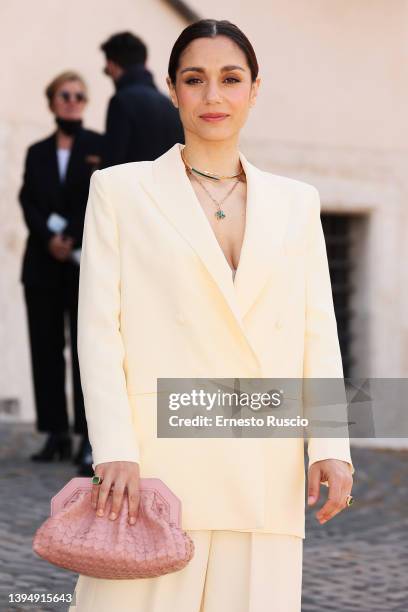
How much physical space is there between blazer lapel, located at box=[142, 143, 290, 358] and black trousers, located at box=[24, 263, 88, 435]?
443 cm

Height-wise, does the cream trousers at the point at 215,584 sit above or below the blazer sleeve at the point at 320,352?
below

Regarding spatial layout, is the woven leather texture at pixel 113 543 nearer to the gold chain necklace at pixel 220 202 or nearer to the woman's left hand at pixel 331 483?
the woman's left hand at pixel 331 483

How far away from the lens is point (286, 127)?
1247cm

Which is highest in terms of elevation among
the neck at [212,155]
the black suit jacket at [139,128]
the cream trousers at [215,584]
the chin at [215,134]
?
the chin at [215,134]

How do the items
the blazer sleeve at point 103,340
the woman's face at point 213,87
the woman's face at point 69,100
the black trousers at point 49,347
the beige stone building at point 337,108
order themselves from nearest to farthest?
the blazer sleeve at point 103,340 → the woman's face at point 213,87 → the black trousers at point 49,347 → the woman's face at point 69,100 → the beige stone building at point 337,108

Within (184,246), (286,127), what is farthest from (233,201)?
(286,127)

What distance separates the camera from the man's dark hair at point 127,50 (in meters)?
6.93

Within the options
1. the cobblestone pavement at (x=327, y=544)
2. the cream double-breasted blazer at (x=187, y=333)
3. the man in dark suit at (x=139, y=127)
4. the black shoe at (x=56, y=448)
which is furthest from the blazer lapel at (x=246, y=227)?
the black shoe at (x=56, y=448)

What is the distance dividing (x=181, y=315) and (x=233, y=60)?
0.59 m

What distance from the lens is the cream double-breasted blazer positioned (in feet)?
9.95

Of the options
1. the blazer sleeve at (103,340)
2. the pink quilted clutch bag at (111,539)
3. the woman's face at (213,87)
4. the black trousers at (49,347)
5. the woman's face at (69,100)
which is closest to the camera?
the pink quilted clutch bag at (111,539)

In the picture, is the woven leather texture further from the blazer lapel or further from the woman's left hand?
the blazer lapel

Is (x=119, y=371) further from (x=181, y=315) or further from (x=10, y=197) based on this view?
(x=10, y=197)

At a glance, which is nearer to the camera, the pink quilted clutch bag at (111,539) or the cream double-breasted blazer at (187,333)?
the pink quilted clutch bag at (111,539)
